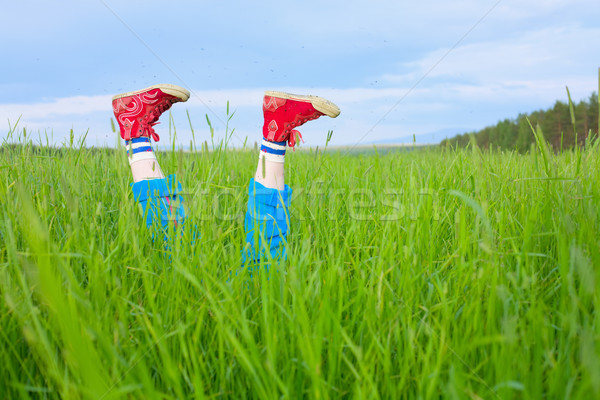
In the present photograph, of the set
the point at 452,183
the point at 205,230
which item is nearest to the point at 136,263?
the point at 205,230

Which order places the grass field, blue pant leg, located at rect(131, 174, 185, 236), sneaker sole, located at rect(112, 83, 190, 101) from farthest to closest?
sneaker sole, located at rect(112, 83, 190, 101), blue pant leg, located at rect(131, 174, 185, 236), the grass field

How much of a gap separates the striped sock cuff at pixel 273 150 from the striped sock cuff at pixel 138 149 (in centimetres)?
75

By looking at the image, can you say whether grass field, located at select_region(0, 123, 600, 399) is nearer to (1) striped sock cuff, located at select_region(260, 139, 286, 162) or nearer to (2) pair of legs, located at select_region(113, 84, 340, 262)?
(2) pair of legs, located at select_region(113, 84, 340, 262)

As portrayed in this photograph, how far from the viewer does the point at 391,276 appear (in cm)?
133

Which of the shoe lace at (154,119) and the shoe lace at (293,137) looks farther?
the shoe lace at (154,119)

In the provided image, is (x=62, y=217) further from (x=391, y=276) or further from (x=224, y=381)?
(x=391, y=276)

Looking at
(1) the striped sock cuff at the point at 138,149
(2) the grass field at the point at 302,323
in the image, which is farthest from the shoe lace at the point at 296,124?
(1) the striped sock cuff at the point at 138,149

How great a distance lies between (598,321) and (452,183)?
1513 mm

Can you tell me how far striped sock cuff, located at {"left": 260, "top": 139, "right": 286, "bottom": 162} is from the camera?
2.13m

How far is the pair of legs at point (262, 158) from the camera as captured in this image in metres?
2.00

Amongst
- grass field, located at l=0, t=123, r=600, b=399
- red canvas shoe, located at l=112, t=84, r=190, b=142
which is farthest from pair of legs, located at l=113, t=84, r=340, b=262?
grass field, located at l=0, t=123, r=600, b=399

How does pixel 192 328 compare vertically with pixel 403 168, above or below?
below

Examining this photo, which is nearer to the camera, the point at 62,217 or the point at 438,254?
the point at 438,254

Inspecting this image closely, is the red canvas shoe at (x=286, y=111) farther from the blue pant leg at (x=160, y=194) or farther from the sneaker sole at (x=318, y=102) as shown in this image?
the blue pant leg at (x=160, y=194)
